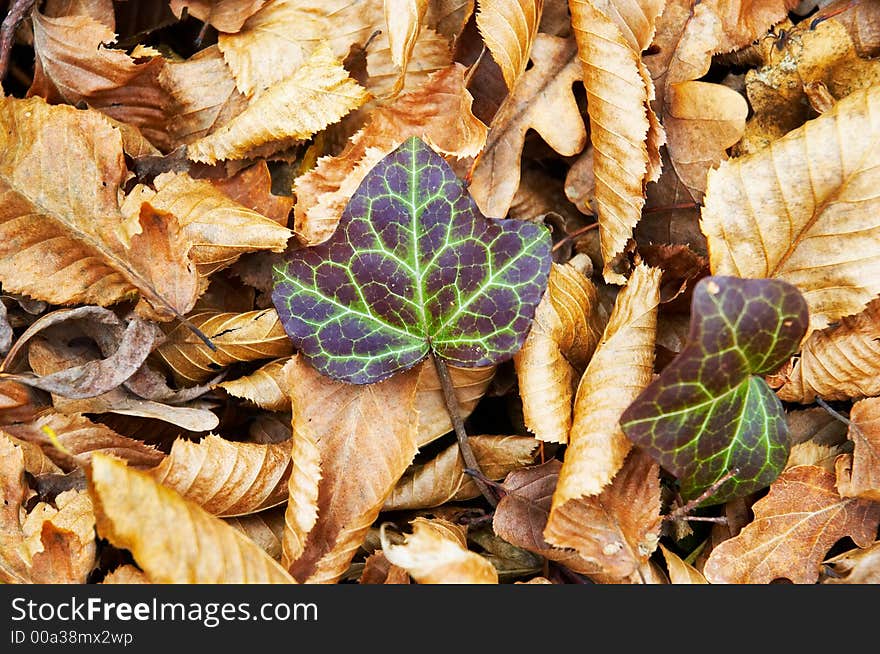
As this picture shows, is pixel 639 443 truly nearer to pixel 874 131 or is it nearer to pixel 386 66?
pixel 874 131

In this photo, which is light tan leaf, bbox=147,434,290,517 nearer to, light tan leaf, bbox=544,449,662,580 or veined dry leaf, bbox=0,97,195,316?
veined dry leaf, bbox=0,97,195,316

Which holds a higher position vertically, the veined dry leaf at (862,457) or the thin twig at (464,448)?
the veined dry leaf at (862,457)

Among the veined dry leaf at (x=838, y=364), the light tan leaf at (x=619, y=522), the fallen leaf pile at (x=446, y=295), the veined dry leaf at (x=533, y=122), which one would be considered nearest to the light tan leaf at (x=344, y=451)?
the fallen leaf pile at (x=446, y=295)

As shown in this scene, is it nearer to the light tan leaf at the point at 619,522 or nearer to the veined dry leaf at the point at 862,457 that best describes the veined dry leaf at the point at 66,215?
the light tan leaf at the point at 619,522

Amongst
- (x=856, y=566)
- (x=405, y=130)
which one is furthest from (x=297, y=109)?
(x=856, y=566)

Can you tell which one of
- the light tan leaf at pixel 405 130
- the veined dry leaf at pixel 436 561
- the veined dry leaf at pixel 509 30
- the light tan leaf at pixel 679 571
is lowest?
the light tan leaf at pixel 679 571
